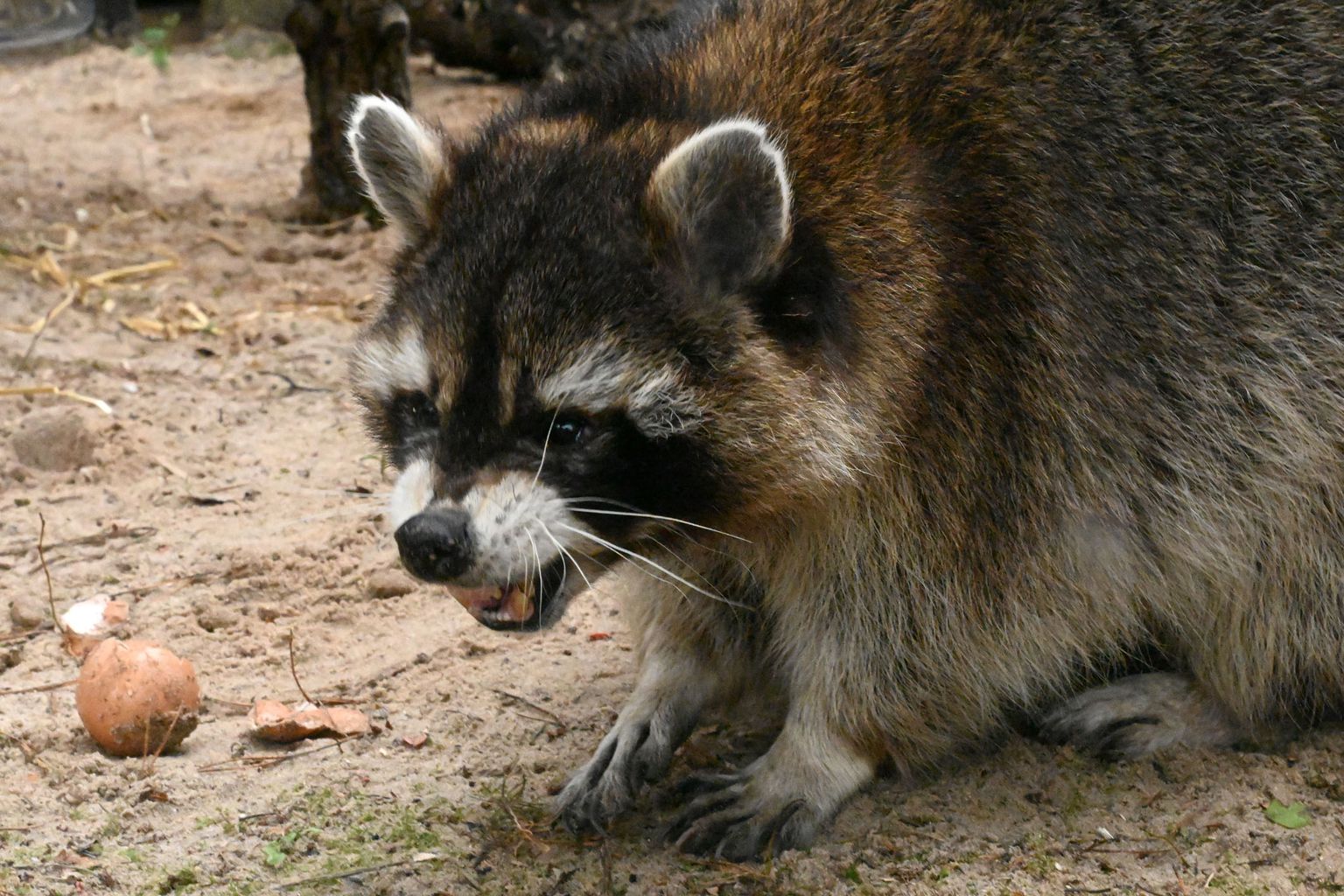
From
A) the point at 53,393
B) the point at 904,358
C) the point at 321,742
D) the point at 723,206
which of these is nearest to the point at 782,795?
the point at 904,358

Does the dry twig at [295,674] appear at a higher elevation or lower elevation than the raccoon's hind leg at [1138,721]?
lower

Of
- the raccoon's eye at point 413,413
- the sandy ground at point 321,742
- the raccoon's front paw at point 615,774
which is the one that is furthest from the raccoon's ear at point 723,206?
the sandy ground at point 321,742

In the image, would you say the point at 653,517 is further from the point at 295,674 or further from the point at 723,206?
the point at 295,674

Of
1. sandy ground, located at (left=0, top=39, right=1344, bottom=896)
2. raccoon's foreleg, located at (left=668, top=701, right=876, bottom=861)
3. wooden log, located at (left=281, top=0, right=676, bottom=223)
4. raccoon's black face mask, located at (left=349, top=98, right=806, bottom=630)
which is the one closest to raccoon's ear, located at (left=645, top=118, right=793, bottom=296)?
raccoon's black face mask, located at (left=349, top=98, right=806, bottom=630)

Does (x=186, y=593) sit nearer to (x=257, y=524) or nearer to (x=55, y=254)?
(x=257, y=524)

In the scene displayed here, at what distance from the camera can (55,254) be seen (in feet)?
25.3

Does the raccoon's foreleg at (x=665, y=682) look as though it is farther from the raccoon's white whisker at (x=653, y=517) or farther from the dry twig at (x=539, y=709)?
the raccoon's white whisker at (x=653, y=517)

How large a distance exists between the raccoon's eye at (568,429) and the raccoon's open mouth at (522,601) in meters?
0.31

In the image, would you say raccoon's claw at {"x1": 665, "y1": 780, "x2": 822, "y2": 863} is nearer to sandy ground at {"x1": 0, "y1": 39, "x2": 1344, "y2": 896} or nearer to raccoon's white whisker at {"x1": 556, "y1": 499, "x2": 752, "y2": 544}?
sandy ground at {"x1": 0, "y1": 39, "x2": 1344, "y2": 896}

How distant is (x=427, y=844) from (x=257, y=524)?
1960 millimetres

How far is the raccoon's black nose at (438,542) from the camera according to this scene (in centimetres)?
317

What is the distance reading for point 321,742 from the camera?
419cm

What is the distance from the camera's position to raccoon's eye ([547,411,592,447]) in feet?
10.8

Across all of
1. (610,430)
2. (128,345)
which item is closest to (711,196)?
(610,430)
